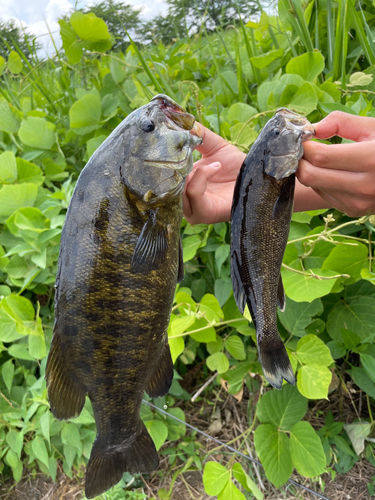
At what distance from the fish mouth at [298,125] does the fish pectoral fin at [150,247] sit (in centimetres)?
44

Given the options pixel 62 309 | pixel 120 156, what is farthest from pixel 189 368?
pixel 120 156

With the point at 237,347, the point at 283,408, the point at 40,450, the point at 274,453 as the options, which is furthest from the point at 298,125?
the point at 40,450

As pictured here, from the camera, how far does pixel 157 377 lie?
42.3 inches

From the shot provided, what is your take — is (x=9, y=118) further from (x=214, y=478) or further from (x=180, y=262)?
(x=214, y=478)

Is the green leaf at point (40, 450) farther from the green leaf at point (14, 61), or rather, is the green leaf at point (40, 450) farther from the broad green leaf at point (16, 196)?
the green leaf at point (14, 61)

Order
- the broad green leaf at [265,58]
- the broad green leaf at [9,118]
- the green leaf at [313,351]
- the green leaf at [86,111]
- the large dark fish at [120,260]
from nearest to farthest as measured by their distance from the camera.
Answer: the large dark fish at [120,260]
the green leaf at [313,351]
the broad green leaf at [265,58]
the green leaf at [86,111]
the broad green leaf at [9,118]

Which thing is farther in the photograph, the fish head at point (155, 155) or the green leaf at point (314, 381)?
the green leaf at point (314, 381)

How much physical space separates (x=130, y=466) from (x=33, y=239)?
1.24 meters

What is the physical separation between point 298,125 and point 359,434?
164cm

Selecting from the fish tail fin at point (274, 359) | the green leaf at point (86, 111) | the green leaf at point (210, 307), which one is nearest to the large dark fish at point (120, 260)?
the fish tail fin at point (274, 359)

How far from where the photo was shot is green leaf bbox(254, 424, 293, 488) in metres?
1.69

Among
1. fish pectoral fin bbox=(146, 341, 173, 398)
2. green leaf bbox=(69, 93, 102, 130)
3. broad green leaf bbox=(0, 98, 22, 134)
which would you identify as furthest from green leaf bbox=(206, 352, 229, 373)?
broad green leaf bbox=(0, 98, 22, 134)

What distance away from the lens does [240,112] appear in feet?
5.83

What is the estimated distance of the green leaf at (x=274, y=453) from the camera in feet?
5.54
